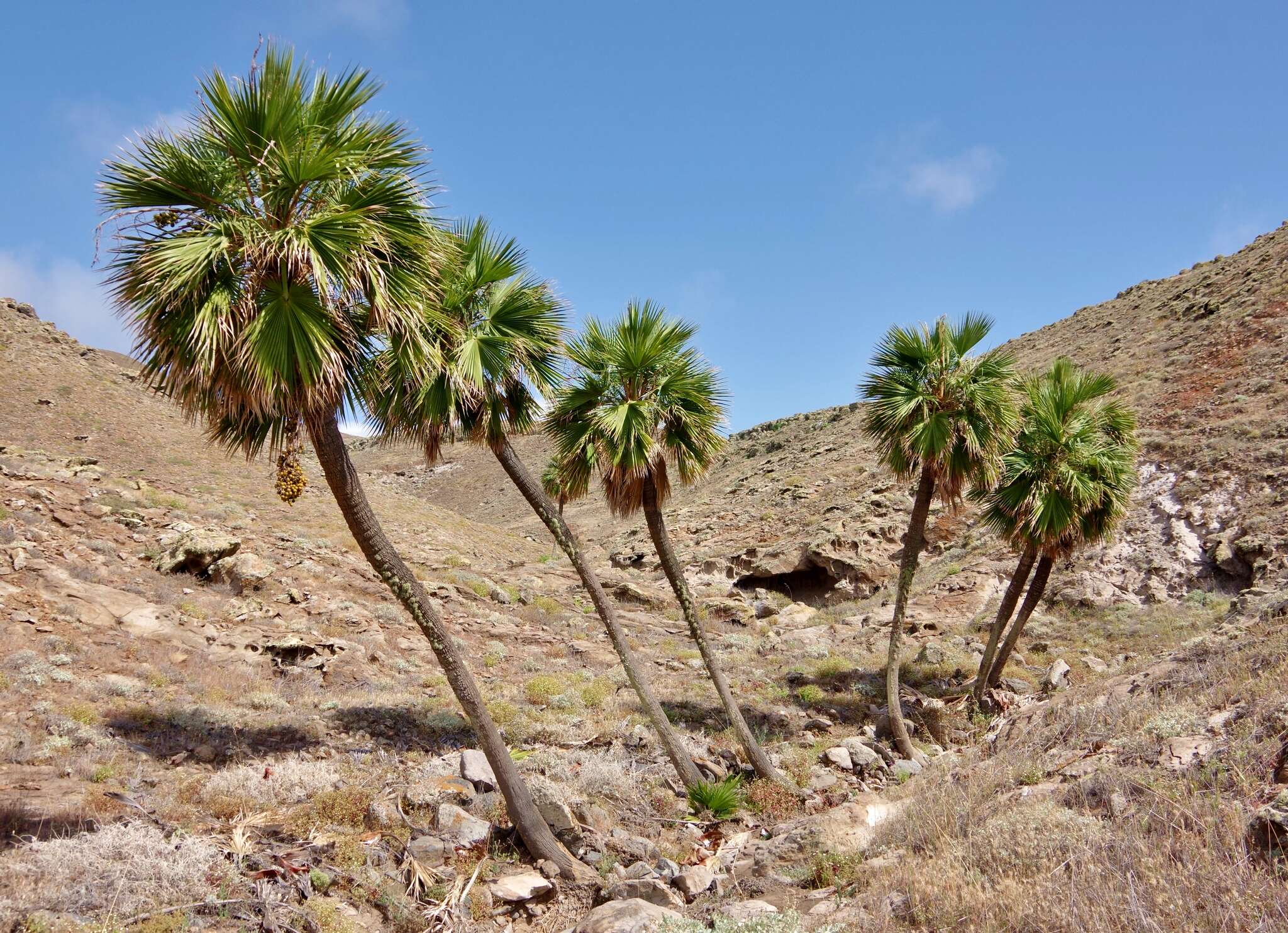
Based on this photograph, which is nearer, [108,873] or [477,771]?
[108,873]

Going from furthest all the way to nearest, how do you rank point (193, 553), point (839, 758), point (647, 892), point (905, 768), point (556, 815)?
point (193, 553), point (839, 758), point (905, 768), point (556, 815), point (647, 892)

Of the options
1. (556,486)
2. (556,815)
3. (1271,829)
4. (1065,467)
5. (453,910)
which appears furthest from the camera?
(556,486)

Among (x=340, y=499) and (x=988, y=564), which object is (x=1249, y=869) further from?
(x=988, y=564)

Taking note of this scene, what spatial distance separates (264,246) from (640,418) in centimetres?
639

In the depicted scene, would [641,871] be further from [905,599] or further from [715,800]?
[905,599]

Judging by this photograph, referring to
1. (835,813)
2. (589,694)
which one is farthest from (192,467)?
(835,813)

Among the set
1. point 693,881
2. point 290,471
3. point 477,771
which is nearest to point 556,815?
point 477,771

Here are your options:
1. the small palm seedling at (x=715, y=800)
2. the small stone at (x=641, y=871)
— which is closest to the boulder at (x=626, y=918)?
the small stone at (x=641, y=871)

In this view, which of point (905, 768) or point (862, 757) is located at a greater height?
point (862, 757)

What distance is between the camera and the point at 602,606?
498 inches

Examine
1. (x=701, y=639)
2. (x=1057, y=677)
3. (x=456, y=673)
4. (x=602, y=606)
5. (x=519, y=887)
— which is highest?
(x=602, y=606)

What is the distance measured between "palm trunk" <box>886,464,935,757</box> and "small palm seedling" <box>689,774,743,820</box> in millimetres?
5046

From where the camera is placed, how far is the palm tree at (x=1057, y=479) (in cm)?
1622

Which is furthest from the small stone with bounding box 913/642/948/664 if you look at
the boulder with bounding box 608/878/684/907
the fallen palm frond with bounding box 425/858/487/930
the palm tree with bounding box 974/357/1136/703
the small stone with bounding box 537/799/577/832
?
the fallen palm frond with bounding box 425/858/487/930
